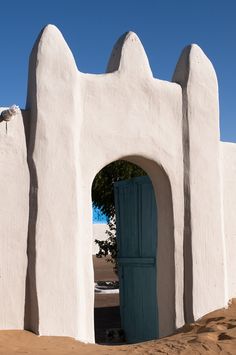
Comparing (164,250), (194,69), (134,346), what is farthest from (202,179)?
(134,346)

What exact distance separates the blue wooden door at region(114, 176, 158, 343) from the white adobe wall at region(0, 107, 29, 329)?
2.94 meters

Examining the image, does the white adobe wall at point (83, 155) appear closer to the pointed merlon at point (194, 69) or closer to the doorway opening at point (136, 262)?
the pointed merlon at point (194, 69)

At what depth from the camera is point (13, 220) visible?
23.0 feet

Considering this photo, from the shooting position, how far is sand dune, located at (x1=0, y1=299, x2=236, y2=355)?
232 inches

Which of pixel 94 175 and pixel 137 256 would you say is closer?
pixel 94 175

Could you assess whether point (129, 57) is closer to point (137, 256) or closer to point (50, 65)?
point (50, 65)

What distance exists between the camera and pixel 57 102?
7336mm

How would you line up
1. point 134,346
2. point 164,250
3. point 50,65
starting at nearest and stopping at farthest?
1. point 134,346
2. point 50,65
3. point 164,250

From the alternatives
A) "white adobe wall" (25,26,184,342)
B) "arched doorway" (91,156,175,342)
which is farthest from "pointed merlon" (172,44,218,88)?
"arched doorway" (91,156,175,342)

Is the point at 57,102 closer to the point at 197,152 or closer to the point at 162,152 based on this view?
the point at 162,152

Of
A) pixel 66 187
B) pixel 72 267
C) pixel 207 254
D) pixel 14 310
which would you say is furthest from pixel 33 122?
pixel 207 254

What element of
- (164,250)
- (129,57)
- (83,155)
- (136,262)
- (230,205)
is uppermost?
(129,57)

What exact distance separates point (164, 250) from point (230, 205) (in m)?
1.60

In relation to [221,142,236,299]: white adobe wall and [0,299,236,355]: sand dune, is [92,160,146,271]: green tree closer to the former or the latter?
[221,142,236,299]: white adobe wall
